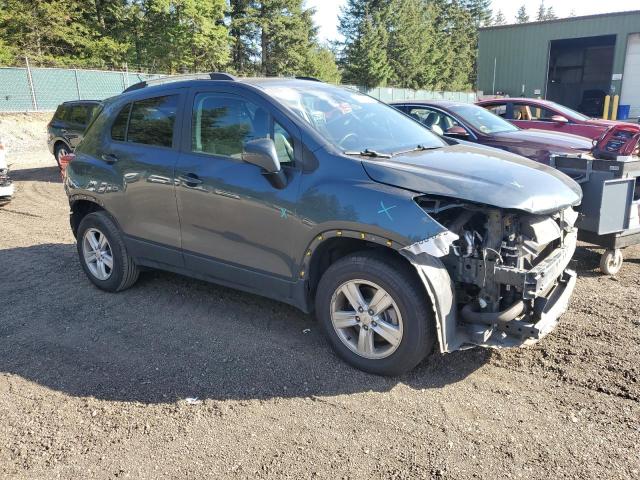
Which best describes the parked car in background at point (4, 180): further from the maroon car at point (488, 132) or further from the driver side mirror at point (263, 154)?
the driver side mirror at point (263, 154)

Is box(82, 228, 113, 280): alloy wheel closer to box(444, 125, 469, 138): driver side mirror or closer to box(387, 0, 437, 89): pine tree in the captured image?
box(444, 125, 469, 138): driver side mirror

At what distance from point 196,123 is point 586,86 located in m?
42.2

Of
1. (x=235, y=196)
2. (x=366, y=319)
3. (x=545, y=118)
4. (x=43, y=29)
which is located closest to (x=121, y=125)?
(x=235, y=196)

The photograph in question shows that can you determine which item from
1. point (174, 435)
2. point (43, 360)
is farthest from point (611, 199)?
point (43, 360)

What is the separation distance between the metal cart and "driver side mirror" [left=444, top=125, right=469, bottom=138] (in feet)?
9.71

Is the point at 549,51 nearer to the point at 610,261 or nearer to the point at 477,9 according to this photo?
the point at 610,261

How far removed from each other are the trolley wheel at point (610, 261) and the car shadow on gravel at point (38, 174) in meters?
11.9

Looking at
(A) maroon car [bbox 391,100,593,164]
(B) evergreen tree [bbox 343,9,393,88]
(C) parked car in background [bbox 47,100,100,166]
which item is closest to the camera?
(A) maroon car [bbox 391,100,593,164]

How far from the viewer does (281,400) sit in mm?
3359

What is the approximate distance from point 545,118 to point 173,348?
10005mm

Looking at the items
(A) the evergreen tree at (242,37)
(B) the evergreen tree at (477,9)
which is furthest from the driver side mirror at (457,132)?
(B) the evergreen tree at (477,9)

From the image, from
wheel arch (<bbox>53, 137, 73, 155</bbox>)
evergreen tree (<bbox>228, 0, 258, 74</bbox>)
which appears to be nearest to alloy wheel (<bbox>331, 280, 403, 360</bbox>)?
wheel arch (<bbox>53, 137, 73, 155</bbox>)

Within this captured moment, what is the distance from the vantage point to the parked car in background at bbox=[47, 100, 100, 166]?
43.5 ft

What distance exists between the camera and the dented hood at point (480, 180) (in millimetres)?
3188
